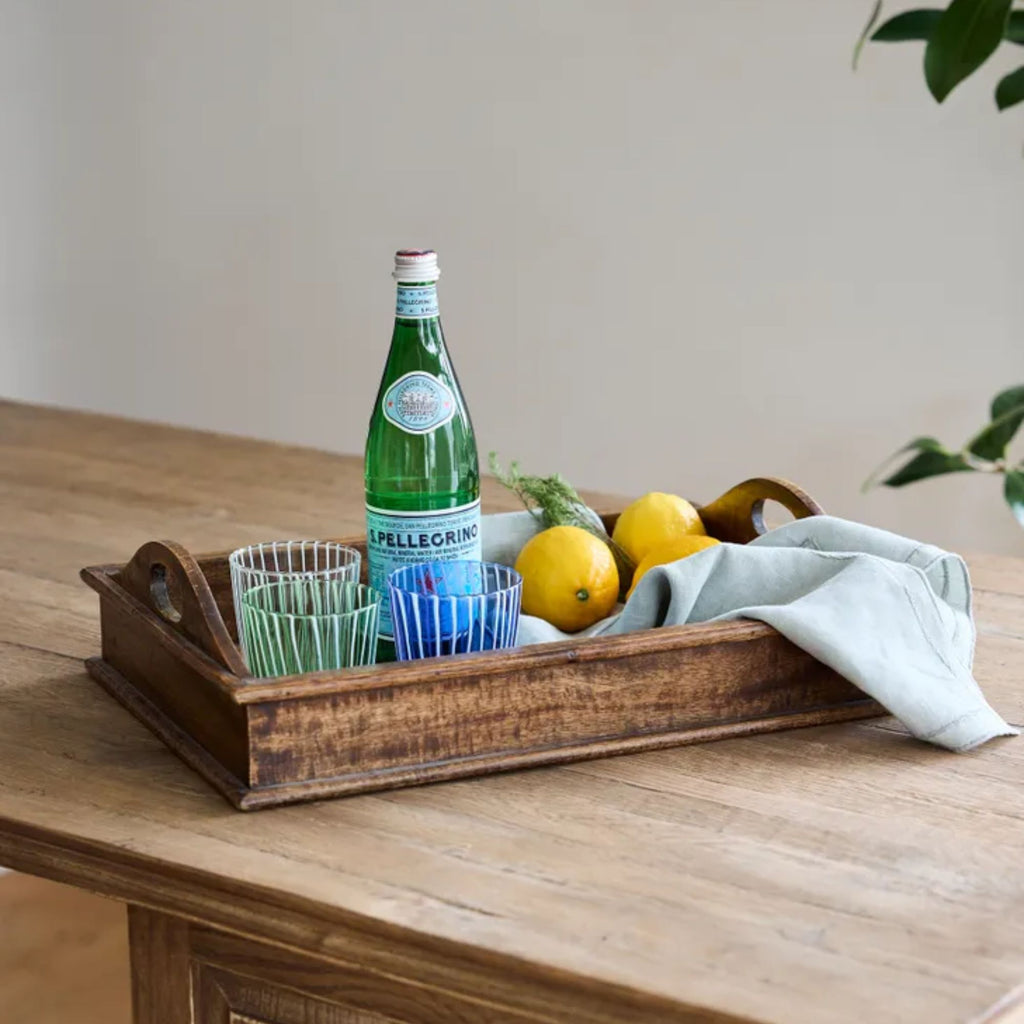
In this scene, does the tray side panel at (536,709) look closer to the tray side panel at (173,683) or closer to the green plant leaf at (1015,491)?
the tray side panel at (173,683)

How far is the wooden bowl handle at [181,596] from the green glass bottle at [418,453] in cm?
14

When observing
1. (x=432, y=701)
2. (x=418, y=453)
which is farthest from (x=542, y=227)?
(x=432, y=701)

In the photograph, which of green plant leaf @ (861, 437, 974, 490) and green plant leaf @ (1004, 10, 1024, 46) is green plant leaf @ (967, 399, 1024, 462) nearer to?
green plant leaf @ (861, 437, 974, 490)

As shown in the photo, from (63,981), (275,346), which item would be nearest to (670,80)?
(275,346)

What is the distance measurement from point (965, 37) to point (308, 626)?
0.60 metres

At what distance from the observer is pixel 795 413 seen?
3.23 m

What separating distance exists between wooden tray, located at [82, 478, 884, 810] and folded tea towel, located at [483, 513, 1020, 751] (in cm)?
4

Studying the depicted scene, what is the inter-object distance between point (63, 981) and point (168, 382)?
7.95ft

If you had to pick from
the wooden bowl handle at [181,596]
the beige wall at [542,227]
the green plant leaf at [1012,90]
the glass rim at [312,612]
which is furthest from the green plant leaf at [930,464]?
the beige wall at [542,227]

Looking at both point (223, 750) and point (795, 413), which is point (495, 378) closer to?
point (795, 413)

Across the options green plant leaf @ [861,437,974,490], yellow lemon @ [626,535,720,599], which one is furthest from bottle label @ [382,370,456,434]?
green plant leaf @ [861,437,974,490]

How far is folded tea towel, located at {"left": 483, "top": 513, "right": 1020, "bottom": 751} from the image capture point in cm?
107

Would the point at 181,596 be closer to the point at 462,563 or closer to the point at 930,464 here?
the point at 462,563

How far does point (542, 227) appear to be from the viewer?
Answer: 3461mm
